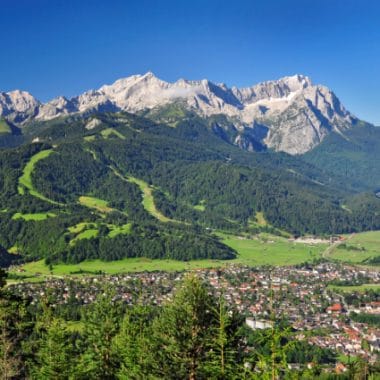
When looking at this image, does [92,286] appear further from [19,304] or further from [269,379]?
[269,379]

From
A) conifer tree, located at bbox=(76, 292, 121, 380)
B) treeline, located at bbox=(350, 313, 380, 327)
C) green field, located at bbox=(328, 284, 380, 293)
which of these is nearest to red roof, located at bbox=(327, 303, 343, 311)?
treeline, located at bbox=(350, 313, 380, 327)

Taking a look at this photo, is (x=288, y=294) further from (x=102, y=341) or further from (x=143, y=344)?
(x=143, y=344)

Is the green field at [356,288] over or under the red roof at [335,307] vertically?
over

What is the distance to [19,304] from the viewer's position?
1647 inches

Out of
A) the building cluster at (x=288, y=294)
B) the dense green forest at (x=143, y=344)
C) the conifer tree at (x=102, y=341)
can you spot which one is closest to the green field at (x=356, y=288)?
the building cluster at (x=288, y=294)

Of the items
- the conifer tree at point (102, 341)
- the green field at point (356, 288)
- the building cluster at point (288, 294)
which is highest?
the conifer tree at point (102, 341)

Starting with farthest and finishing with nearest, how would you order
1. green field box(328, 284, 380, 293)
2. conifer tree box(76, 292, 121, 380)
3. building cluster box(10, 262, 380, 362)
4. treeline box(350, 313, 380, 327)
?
1. green field box(328, 284, 380, 293)
2. treeline box(350, 313, 380, 327)
3. building cluster box(10, 262, 380, 362)
4. conifer tree box(76, 292, 121, 380)

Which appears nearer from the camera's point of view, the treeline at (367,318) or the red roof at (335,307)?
the treeline at (367,318)

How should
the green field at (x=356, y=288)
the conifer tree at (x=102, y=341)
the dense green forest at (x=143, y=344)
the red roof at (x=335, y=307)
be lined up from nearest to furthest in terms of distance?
the dense green forest at (x=143, y=344)
the conifer tree at (x=102, y=341)
the red roof at (x=335, y=307)
the green field at (x=356, y=288)

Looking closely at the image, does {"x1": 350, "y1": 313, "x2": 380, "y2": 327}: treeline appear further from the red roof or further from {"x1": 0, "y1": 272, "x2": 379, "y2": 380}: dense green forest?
{"x1": 0, "y1": 272, "x2": 379, "y2": 380}: dense green forest

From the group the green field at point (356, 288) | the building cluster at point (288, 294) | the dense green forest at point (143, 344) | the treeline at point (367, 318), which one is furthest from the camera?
the green field at point (356, 288)

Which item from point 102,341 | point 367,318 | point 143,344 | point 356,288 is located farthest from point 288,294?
point 143,344

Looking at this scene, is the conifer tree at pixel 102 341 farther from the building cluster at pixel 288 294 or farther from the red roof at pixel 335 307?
the red roof at pixel 335 307

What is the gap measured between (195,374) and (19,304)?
727 inches
